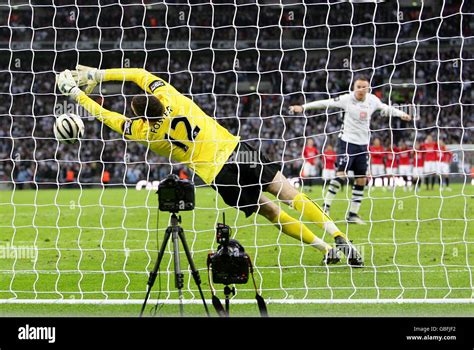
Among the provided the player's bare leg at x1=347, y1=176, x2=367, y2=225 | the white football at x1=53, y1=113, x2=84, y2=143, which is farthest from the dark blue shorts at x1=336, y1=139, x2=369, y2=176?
the white football at x1=53, y1=113, x2=84, y2=143

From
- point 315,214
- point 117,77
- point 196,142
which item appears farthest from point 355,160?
point 117,77

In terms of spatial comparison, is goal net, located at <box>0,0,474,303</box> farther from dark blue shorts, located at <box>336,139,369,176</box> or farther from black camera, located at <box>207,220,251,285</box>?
black camera, located at <box>207,220,251,285</box>

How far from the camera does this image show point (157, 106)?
7.21 m

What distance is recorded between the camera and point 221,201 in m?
17.9

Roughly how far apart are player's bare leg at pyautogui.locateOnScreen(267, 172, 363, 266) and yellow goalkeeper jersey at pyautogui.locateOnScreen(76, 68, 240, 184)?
1.92ft

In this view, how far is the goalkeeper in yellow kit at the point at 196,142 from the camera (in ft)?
24.5

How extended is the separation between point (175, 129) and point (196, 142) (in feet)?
0.78

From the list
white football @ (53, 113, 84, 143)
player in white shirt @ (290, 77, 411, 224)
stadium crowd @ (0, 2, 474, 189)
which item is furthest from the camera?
stadium crowd @ (0, 2, 474, 189)

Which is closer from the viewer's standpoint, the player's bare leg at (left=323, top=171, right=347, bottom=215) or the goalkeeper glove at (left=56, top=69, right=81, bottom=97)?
the goalkeeper glove at (left=56, top=69, right=81, bottom=97)

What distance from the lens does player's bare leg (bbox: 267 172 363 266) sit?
7730 millimetres

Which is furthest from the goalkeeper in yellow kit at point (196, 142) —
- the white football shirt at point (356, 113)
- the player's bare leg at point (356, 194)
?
the player's bare leg at point (356, 194)

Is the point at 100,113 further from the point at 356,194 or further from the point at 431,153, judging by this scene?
the point at 431,153

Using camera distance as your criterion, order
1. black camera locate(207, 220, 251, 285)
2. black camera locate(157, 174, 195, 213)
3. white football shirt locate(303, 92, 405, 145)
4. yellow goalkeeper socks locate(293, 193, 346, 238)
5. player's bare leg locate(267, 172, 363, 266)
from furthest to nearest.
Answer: white football shirt locate(303, 92, 405, 145)
yellow goalkeeper socks locate(293, 193, 346, 238)
player's bare leg locate(267, 172, 363, 266)
black camera locate(157, 174, 195, 213)
black camera locate(207, 220, 251, 285)
